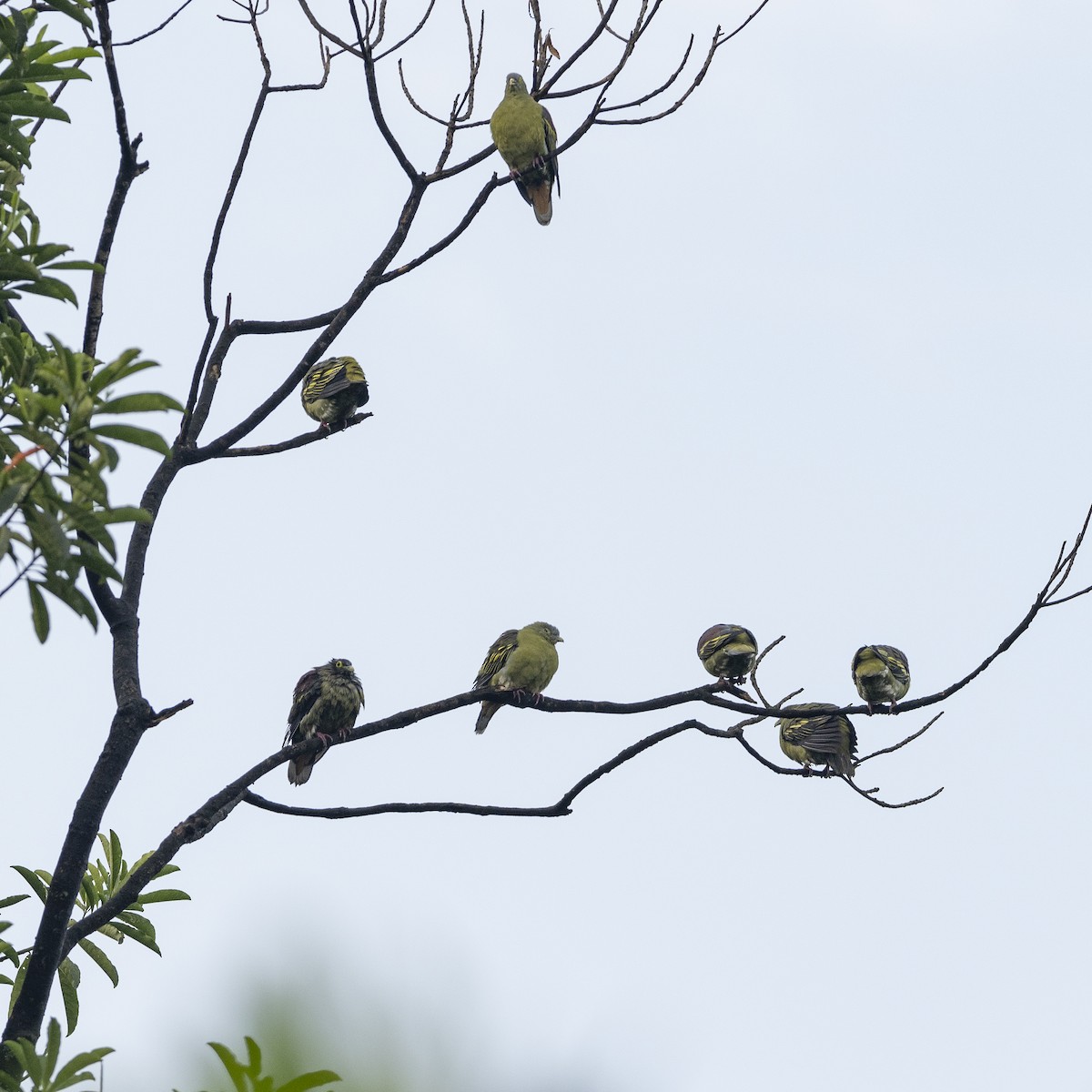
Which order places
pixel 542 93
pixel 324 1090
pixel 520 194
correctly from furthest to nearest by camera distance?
pixel 520 194, pixel 542 93, pixel 324 1090

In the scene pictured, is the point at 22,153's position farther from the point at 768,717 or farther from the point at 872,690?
the point at 872,690

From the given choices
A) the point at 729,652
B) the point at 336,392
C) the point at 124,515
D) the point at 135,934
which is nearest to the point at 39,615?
the point at 124,515

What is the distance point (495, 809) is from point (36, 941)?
1.74 meters

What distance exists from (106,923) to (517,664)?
3663 mm

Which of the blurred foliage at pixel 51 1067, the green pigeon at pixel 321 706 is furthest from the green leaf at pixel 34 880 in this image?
the green pigeon at pixel 321 706

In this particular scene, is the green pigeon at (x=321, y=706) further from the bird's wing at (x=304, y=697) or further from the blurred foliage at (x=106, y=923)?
the blurred foliage at (x=106, y=923)

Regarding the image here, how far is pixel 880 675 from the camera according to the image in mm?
9016

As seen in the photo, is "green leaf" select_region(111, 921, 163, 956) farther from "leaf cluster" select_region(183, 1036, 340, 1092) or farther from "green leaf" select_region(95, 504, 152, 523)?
"leaf cluster" select_region(183, 1036, 340, 1092)

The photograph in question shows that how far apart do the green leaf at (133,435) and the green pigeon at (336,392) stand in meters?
6.47

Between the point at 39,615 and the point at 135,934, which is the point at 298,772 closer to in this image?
the point at 135,934

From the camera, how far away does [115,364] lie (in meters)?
3.70

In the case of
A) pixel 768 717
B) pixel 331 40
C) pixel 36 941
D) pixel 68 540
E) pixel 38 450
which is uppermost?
pixel 331 40

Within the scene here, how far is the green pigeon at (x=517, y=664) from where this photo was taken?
8.67 metres

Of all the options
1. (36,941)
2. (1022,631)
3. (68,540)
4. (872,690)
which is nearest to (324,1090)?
(68,540)
